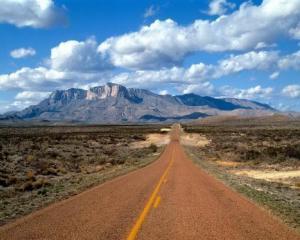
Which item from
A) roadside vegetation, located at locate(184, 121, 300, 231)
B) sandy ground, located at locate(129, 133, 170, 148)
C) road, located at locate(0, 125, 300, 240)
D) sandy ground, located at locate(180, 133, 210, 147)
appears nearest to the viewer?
road, located at locate(0, 125, 300, 240)

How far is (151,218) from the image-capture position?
11.0 m

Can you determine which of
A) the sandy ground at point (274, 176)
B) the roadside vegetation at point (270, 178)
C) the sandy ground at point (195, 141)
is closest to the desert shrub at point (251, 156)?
the roadside vegetation at point (270, 178)

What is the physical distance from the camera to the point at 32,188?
20.0 meters

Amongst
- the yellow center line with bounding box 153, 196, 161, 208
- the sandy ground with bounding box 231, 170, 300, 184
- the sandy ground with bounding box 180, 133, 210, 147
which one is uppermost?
the yellow center line with bounding box 153, 196, 161, 208

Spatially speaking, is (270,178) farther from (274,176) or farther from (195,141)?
(195,141)

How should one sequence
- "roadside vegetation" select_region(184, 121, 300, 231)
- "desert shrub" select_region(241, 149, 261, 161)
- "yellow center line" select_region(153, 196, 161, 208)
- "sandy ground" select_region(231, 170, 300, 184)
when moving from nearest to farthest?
"yellow center line" select_region(153, 196, 161, 208), "roadside vegetation" select_region(184, 121, 300, 231), "sandy ground" select_region(231, 170, 300, 184), "desert shrub" select_region(241, 149, 261, 161)

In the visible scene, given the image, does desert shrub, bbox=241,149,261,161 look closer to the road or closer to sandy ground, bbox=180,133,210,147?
the road

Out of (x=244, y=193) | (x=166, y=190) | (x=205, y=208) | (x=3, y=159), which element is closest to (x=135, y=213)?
(x=205, y=208)

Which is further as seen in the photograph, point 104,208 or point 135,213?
point 104,208

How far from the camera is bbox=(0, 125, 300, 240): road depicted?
923 centimetres

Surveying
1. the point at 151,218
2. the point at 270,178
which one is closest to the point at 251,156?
the point at 270,178

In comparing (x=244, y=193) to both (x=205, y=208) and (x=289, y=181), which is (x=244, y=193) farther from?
(x=289, y=181)

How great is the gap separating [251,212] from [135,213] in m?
3.52

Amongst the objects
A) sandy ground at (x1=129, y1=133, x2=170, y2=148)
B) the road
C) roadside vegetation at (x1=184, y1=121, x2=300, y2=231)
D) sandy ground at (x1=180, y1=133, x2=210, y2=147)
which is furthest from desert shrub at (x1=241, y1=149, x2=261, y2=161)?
sandy ground at (x1=129, y1=133, x2=170, y2=148)
